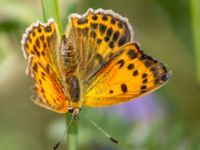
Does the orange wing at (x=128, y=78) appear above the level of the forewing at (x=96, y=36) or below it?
below

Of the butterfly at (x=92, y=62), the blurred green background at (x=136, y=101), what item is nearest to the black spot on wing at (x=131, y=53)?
the butterfly at (x=92, y=62)

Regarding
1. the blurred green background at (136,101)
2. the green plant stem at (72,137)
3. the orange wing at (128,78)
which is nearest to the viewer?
the green plant stem at (72,137)

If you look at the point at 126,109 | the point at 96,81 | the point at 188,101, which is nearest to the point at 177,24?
the point at 188,101

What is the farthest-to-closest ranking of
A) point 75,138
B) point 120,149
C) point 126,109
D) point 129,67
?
point 126,109
point 120,149
point 129,67
point 75,138

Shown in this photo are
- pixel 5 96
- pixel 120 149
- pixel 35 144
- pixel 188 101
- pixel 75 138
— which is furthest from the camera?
pixel 5 96

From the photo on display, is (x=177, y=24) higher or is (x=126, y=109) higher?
(x=177, y=24)

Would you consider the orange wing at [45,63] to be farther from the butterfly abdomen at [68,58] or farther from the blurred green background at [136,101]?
the blurred green background at [136,101]

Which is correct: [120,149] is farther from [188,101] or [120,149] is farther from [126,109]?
[188,101]
